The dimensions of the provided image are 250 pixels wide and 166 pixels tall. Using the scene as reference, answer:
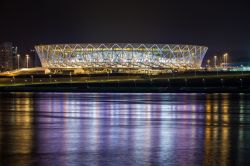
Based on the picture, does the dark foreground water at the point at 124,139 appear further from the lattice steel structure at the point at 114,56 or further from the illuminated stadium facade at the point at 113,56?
the lattice steel structure at the point at 114,56

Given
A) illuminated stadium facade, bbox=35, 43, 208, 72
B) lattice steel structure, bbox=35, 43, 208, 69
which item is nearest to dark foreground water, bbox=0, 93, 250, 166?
illuminated stadium facade, bbox=35, 43, 208, 72

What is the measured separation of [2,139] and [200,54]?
6493 inches

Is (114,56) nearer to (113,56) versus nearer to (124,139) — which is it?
(113,56)

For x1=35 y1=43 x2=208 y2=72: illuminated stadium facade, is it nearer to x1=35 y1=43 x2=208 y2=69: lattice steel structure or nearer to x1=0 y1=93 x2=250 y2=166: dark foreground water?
x1=35 y1=43 x2=208 y2=69: lattice steel structure

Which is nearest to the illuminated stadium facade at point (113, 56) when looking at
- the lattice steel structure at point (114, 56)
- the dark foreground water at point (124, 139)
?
the lattice steel structure at point (114, 56)

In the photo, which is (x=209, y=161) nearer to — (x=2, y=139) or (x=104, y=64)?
(x=2, y=139)

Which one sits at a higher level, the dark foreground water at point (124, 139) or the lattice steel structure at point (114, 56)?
the lattice steel structure at point (114, 56)

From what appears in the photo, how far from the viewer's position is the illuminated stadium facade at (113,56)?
170m

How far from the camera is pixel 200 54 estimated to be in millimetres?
180250

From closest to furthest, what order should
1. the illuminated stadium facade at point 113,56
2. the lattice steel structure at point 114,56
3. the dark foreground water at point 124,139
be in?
the dark foreground water at point 124,139 → the illuminated stadium facade at point 113,56 → the lattice steel structure at point 114,56

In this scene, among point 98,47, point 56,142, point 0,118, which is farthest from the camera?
point 98,47

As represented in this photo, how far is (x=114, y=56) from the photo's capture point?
560 feet

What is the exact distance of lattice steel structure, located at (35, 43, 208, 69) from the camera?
169625 millimetres

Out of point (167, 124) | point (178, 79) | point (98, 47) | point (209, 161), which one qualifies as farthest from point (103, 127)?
point (98, 47)
